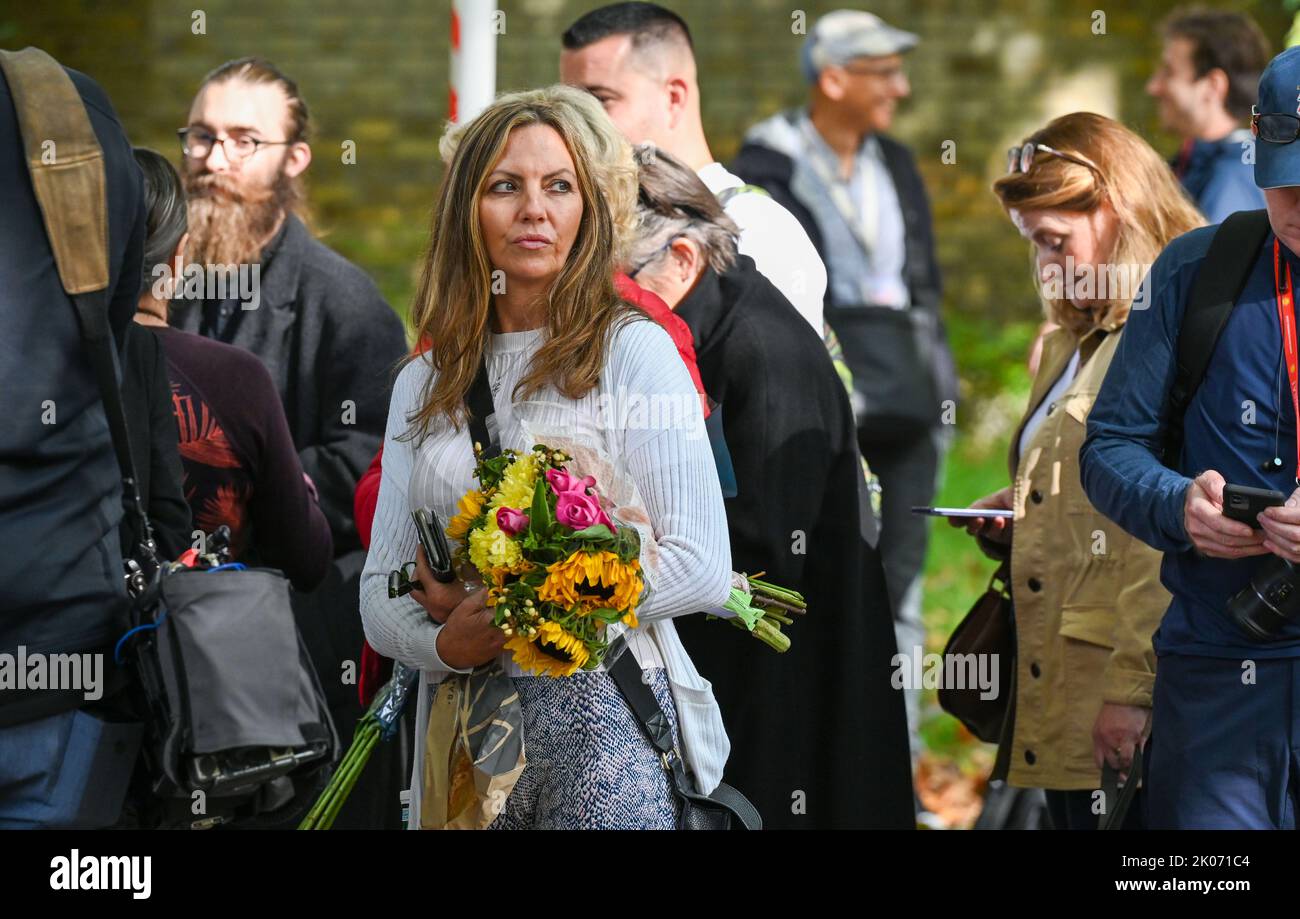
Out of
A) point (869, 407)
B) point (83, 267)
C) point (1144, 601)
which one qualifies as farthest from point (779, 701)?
point (869, 407)

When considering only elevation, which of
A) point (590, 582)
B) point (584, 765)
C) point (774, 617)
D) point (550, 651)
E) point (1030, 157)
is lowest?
point (584, 765)

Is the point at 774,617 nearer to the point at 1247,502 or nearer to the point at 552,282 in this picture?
the point at 552,282

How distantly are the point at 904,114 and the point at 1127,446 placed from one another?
7.34 metres

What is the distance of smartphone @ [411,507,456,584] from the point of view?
3.33m

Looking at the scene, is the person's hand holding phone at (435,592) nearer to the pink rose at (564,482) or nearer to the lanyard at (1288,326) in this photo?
the pink rose at (564,482)

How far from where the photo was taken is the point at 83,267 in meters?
3.37

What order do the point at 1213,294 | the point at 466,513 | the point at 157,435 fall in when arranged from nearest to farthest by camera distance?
1. the point at 466,513
2. the point at 1213,294
3. the point at 157,435

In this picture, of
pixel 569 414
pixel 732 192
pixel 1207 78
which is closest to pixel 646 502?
pixel 569 414

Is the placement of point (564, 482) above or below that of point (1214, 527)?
above

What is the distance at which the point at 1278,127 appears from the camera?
11.4ft

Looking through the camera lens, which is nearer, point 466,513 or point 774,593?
point 466,513

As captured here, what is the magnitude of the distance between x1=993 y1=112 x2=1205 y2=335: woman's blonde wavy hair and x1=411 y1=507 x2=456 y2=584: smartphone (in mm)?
1840

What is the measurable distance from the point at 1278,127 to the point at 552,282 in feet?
4.38

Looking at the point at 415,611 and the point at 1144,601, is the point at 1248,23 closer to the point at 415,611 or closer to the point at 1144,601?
the point at 1144,601
